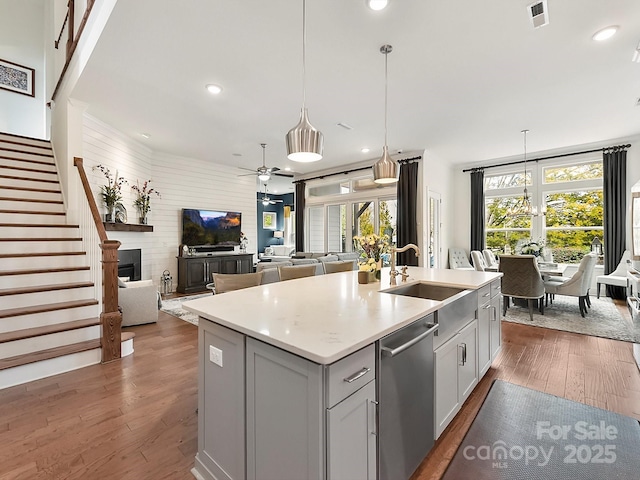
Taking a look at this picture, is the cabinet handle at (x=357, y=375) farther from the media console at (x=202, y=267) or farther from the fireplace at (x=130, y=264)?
→ the media console at (x=202, y=267)

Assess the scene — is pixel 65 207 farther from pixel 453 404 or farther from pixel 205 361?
pixel 453 404

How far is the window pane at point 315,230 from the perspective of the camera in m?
8.78

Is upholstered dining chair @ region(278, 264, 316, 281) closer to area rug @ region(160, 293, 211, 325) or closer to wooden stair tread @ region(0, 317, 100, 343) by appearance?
area rug @ region(160, 293, 211, 325)

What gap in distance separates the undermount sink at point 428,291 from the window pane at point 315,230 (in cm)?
607

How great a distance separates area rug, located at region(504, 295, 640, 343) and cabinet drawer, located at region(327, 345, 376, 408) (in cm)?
424

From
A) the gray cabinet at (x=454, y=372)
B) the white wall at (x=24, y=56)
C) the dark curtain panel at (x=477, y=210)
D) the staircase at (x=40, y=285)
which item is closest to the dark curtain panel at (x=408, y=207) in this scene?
the dark curtain panel at (x=477, y=210)

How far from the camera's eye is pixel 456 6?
2391mm

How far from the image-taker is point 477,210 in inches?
298

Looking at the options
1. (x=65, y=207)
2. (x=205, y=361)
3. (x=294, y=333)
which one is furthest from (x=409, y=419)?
(x=65, y=207)

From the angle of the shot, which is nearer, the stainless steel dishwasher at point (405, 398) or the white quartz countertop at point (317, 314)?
the white quartz countertop at point (317, 314)

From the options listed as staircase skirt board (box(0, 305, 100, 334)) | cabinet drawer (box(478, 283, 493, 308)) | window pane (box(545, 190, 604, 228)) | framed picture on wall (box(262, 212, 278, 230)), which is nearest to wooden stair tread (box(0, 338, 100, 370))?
staircase skirt board (box(0, 305, 100, 334))

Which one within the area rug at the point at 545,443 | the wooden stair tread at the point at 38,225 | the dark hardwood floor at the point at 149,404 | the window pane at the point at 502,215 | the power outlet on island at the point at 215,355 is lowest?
the area rug at the point at 545,443

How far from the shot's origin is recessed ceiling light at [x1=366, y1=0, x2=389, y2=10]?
226 cm

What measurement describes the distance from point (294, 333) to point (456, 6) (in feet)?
9.28
